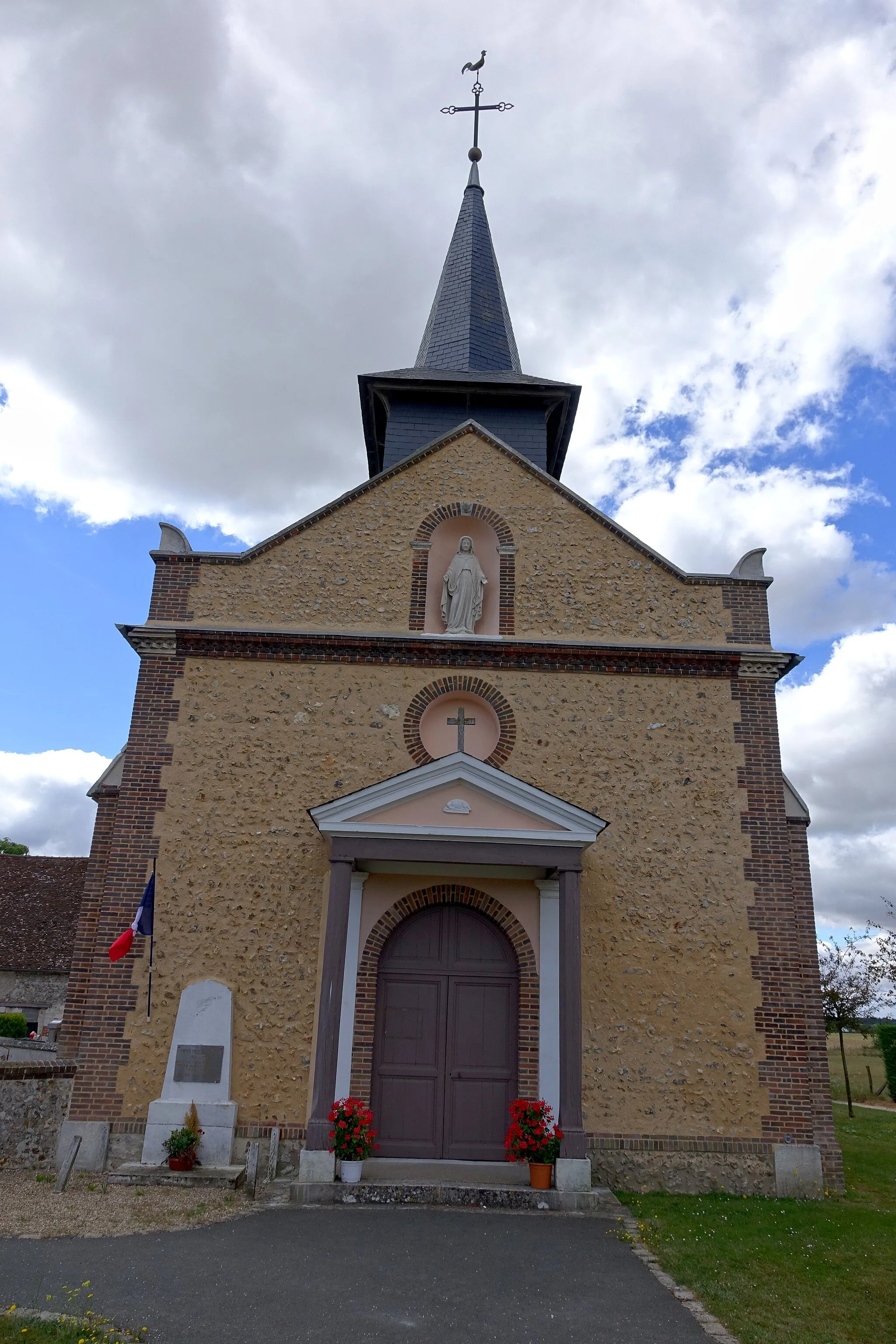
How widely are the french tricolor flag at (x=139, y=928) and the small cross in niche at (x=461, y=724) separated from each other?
3.86m

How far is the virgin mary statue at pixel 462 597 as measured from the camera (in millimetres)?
11523

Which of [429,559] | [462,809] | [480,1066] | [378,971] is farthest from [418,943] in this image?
[429,559]

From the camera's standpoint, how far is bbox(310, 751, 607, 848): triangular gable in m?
9.70

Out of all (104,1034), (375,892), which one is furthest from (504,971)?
(104,1034)

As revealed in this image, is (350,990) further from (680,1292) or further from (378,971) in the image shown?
(680,1292)

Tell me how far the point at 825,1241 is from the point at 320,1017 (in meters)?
4.99

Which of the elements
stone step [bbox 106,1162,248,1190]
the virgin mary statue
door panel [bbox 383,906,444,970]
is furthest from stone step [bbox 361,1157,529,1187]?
the virgin mary statue

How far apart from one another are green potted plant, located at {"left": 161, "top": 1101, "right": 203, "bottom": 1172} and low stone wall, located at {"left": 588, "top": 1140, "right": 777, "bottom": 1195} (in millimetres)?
4182

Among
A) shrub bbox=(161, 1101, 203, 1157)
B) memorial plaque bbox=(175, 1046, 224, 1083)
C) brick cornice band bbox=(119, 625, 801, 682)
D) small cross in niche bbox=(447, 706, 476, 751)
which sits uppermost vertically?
brick cornice band bbox=(119, 625, 801, 682)

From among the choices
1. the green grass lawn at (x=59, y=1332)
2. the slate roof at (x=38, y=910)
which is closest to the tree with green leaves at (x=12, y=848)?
the slate roof at (x=38, y=910)

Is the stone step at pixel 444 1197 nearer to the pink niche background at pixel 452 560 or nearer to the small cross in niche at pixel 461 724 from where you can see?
the small cross in niche at pixel 461 724

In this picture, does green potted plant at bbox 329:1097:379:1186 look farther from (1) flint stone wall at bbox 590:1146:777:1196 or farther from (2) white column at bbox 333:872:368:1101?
(1) flint stone wall at bbox 590:1146:777:1196

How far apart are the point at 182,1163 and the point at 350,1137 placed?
191 centimetres

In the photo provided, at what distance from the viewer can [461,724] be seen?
10961 millimetres
